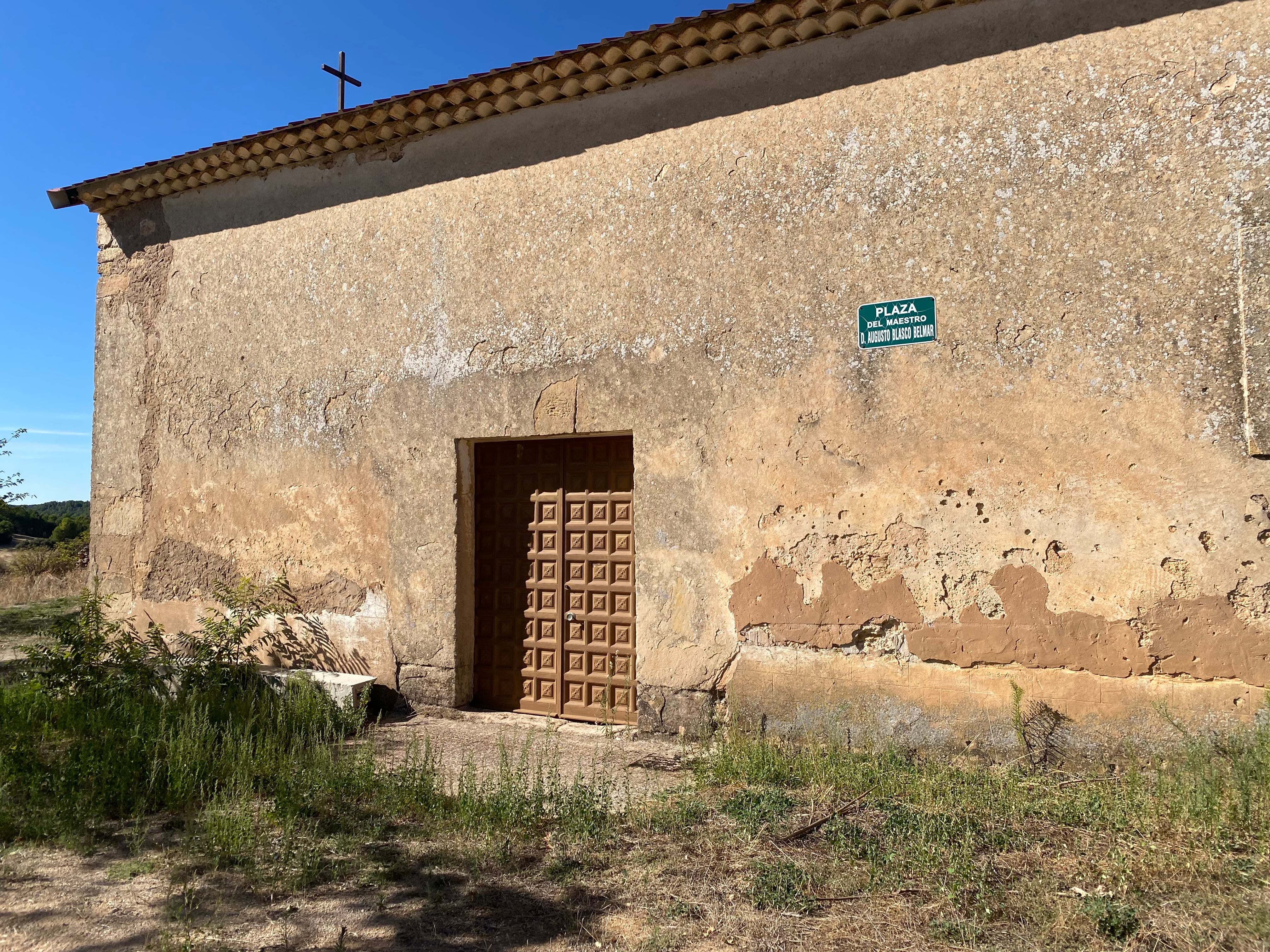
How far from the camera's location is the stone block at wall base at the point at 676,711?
17.0 feet

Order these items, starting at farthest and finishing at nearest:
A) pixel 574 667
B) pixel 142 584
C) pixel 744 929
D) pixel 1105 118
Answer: pixel 142 584 < pixel 574 667 < pixel 1105 118 < pixel 744 929

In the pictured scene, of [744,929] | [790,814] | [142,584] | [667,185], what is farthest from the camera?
[142,584]

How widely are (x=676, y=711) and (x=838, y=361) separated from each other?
2381 millimetres

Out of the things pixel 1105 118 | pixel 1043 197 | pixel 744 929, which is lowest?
pixel 744 929

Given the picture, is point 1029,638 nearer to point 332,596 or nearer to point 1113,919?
point 1113,919

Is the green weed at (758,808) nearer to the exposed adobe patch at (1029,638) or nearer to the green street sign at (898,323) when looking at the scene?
the exposed adobe patch at (1029,638)

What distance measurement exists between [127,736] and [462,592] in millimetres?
2241

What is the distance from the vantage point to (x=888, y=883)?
3.18 metres

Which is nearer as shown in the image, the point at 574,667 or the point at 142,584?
the point at 574,667

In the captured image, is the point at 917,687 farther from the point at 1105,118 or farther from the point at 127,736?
the point at 127,736

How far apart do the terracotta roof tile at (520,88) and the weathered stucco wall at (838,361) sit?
133 mm

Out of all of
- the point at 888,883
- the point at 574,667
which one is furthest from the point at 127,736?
the point at 888,883

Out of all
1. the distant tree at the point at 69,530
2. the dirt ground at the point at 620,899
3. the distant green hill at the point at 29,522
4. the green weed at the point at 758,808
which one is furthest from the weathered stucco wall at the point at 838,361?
the distant green hill at the point at 29,522

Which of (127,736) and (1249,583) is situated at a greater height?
(1249,583)
